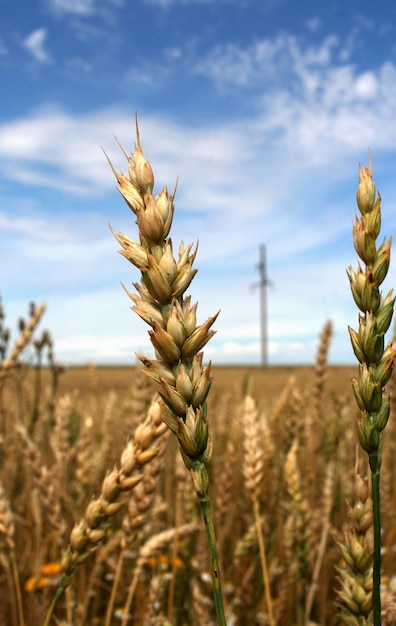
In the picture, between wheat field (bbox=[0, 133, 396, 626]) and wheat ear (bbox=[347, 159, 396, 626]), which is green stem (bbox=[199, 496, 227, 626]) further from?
wheat ear (bbox=[347, 159, 396, 626])

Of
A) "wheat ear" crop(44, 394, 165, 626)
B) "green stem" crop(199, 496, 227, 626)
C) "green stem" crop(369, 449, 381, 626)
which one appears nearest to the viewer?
"green stem" crop(199, 496, 227, 626)

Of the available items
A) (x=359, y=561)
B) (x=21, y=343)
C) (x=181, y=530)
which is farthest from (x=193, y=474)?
(x=21, y=343)

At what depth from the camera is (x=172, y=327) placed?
2.07 ft

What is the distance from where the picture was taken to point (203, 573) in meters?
2.57

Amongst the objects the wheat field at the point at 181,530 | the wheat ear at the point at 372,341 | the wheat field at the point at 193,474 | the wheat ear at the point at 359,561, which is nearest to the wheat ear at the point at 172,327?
the wheat field at the point at 193,474

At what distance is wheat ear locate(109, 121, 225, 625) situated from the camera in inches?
24.6

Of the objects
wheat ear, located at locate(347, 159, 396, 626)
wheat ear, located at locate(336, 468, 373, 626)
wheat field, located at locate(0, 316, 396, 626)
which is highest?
wheat ear, located at locate(347, 159, 396, 626)

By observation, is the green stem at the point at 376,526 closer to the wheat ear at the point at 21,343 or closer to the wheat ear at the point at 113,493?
the wheat ear at the point at 113,493

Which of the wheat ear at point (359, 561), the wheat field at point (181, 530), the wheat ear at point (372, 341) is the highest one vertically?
the wheat ear at point (372, 341)

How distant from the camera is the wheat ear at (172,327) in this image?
24.6 inches

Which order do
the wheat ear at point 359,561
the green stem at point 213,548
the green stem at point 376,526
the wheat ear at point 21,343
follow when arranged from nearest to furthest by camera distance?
the green stem at point 213,548
the green stem at point 376,526
the wheat ear at point 359,561
the wheat ear at point 21,343

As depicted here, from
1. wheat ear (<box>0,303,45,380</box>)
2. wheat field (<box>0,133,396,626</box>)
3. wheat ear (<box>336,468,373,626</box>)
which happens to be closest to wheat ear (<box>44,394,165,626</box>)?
wheat field (<box>0,133,396,626</box>)

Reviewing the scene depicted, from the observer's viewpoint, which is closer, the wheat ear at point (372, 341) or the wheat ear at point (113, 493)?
the wheat ear at point (372, 341)

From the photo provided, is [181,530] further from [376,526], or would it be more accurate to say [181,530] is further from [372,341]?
[372,341]
